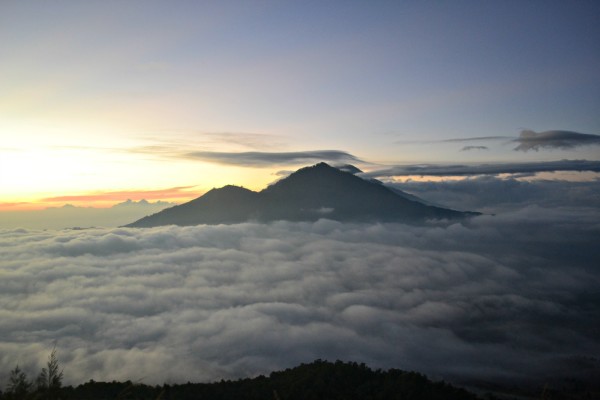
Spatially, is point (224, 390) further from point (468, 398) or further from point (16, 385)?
point (16, 385)

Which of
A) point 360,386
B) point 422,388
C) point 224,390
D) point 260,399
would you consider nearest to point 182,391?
point 224,390

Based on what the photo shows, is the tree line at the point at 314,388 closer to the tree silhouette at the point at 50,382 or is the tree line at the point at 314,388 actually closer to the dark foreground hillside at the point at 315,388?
the dark foreground hillside at the point at 315,388

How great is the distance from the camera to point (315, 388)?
137 m

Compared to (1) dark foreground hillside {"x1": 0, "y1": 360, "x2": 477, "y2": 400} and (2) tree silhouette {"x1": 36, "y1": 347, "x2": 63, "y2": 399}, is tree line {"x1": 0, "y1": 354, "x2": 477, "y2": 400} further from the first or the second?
(2) tree silhouette {"x1": 36, "y1": 347, "x2": 63, "y2": 399}

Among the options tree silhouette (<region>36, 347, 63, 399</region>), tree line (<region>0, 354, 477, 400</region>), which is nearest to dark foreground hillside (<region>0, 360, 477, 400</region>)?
tree line (<region>0, 354, 477, 400</region>)

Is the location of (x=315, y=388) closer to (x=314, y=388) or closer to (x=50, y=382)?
(x=314, y=388)

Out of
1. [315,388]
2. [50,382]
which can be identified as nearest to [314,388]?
[315,388]

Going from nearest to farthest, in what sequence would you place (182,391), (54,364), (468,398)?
(54,364), (182,391), (468,398)

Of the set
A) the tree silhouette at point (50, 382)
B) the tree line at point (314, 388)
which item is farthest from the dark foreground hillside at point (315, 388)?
the tree silhouette at point (50, 382)

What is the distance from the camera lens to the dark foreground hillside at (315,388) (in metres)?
132

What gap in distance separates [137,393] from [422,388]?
3750 inches

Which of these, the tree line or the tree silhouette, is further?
the tree line

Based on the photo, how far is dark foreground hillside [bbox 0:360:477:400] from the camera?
433 feet

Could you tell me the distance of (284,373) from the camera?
536 feet
